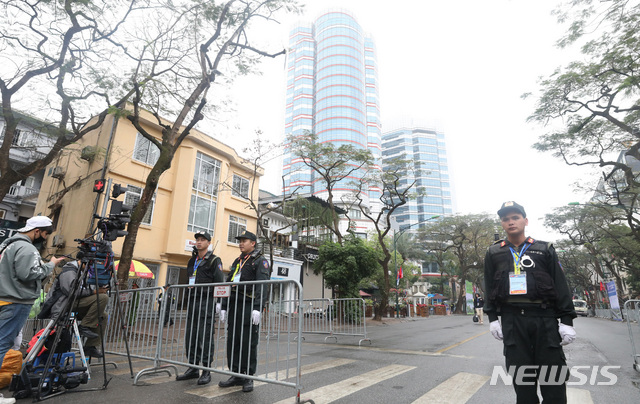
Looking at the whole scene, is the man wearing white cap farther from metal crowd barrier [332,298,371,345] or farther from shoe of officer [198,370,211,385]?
metal crowd barrier [332,298,371,345]

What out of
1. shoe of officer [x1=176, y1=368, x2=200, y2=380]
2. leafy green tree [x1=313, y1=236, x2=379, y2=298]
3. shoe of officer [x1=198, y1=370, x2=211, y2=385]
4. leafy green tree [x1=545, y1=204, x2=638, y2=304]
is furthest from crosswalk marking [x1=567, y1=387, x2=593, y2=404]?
leafy green tree [x1=545, y1=204, x2=638, y2=304]

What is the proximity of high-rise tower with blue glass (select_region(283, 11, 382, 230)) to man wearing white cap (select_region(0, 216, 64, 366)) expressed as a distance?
7615cm

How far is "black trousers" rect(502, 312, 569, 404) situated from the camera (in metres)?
2.56

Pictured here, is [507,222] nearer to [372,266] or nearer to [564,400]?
[564,400]

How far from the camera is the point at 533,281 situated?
2863mm

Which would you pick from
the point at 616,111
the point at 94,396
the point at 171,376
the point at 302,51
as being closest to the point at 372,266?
the point at 616,111

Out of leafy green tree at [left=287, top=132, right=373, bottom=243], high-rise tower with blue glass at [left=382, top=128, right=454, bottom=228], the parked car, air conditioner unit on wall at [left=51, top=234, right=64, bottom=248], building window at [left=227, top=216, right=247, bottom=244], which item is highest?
high-rise tower with blue glass at [left=382, top=128, right=454, bottom=228]

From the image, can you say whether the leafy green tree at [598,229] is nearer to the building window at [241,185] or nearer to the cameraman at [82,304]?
the building window at [241,185]

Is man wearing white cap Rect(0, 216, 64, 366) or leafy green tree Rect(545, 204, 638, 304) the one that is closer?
man wearing white cap Rect(0, 216, 64, 366)

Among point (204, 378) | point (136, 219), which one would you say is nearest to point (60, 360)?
point (204, 378)

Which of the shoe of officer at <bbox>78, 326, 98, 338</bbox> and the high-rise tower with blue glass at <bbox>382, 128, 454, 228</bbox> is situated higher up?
the high-rise tower with blue glass at <bbox>382, 128, 454, 228</bbox>

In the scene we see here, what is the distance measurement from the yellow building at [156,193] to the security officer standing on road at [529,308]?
1401 cm

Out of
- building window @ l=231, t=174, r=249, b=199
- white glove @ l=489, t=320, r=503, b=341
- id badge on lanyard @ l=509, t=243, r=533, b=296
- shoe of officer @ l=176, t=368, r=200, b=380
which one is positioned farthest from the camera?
building window @ l=231, t=174, r=249, b=199

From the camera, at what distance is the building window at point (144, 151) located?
17.7 metres
